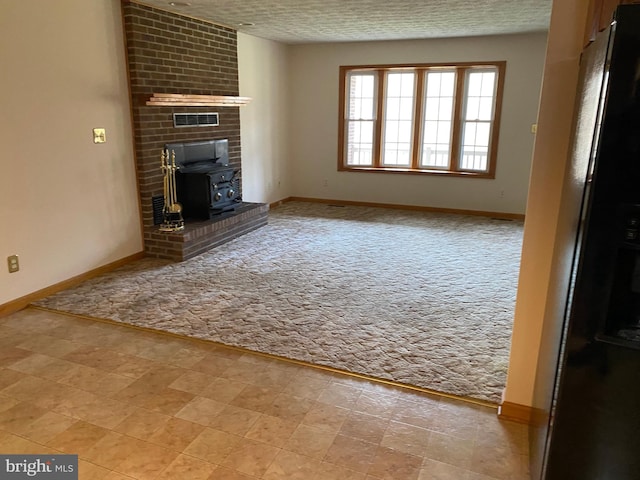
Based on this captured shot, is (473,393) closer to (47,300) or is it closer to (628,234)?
(628,234)

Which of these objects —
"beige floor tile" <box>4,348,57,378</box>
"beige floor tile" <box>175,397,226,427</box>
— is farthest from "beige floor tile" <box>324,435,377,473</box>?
"beige floor tile" <box>4,348,57,378</box>

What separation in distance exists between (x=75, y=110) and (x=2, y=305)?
5.18ft

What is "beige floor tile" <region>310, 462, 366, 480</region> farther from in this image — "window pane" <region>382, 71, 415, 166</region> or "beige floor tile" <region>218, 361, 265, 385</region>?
"window pane" <region>382, 71, 415, 166</region>

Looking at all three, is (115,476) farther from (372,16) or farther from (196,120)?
(372,16)

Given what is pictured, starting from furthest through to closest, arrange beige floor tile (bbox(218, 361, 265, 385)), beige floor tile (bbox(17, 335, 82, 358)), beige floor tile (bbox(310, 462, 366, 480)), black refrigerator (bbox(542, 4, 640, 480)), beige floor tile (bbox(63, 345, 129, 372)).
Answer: beige floor tile (bbox(17, 335, 82, 358)) < beige floor tile (bbox(63, 345, 129, 372)) < beige floor tile (bbox(218, 361, 265, 385)) < beige floor tile (bbox(310, 462, 366, 480)) < black refrigerator (bbox(542, 4, 640, 480))

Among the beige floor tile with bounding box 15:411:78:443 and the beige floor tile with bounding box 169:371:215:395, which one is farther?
the beige floor tile with bounding box 169:371:215:395

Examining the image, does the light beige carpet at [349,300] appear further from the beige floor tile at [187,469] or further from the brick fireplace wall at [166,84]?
the beige floor tile at [187,469]

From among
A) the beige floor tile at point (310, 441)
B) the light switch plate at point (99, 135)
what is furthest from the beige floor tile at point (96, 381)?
the light switch plate at point (99, 135)

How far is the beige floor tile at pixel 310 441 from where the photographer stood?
1986 millimetres

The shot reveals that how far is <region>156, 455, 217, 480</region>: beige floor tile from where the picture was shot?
6.02 ft

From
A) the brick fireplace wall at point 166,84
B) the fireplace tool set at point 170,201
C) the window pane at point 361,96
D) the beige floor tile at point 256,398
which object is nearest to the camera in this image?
the beige floor tile at point 256,398

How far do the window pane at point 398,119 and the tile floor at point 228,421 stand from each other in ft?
16.3

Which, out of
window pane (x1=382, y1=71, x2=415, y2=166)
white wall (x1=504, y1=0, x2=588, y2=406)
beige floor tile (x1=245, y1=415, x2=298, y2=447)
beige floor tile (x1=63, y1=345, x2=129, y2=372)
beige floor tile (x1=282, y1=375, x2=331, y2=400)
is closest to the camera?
white wall (x1=504, y1=0, x2=588, y2=406)

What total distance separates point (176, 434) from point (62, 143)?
8.66 feet
